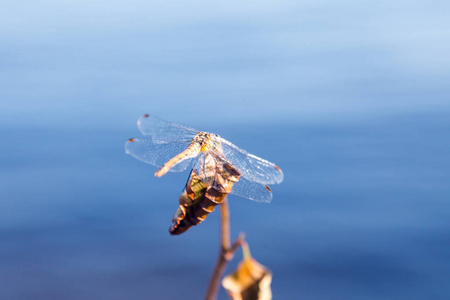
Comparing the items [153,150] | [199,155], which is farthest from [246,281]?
[153,150]

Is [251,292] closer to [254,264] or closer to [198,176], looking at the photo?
[254,264]

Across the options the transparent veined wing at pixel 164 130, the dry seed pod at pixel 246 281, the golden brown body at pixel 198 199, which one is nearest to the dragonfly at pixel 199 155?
the transparent veined wing at pixel 164 130

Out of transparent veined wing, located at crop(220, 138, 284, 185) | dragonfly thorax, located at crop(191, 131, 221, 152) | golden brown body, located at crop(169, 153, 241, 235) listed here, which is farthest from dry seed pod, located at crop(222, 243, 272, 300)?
transparent veined wing, located at crop(220, 138, 284, 185)

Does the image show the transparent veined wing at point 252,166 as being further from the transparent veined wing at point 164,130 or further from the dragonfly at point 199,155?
the transparent veined wing at point 164,130

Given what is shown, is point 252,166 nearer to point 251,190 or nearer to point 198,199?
point 251,190

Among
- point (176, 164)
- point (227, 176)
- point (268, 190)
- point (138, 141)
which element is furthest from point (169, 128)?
point (227, 176)

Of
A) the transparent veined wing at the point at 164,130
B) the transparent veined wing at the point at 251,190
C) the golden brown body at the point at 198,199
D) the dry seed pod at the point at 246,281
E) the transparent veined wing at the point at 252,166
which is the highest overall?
the transparent veined wing at the point at 164,130
